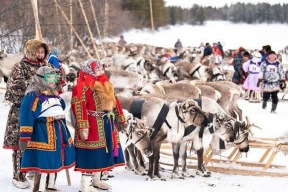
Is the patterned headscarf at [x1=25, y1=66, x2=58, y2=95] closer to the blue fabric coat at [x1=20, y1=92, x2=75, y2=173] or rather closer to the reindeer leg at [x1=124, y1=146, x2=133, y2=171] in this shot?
the blue fabric coat at [x1=20, y1=92, x2=75, y2=173]

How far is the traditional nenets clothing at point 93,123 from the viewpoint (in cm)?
527

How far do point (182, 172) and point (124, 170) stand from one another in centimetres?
76

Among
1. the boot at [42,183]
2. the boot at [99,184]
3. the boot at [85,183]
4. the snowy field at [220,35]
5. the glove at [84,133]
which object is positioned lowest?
the snowy field at [220,35]

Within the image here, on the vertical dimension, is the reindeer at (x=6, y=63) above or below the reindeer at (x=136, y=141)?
above

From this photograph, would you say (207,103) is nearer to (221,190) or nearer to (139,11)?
(221,190)

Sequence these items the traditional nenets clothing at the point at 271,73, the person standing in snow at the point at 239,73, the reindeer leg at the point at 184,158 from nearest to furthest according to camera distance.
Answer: the reindeer leg at the point at 184,158
the traditional nenets clothing at the point at 271,73
the person standing in snow at the point at 239,73

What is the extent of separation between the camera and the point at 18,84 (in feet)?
17.5

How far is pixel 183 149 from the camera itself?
22.8 feet

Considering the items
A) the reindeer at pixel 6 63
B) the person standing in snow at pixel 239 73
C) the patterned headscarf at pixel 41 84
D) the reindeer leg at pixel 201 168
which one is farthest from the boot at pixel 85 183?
the person standing in snow at pixel 239 73

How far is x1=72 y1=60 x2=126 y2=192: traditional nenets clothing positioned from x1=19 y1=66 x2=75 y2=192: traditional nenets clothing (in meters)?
0.26

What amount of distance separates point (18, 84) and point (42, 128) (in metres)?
0.67

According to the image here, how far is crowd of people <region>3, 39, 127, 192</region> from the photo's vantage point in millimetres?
4902

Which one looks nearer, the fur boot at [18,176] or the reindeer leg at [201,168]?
the fur boot at [18,176]

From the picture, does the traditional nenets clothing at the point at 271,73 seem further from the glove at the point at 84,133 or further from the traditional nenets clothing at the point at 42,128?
the traditional nenets clothing at the point at 42,128
